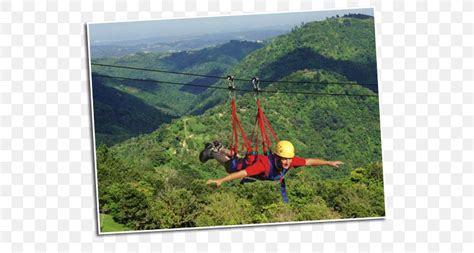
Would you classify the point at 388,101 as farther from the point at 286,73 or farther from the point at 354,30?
the point at 354,30

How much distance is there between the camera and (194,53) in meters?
47.7

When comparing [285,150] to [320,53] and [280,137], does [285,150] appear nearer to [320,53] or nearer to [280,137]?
[280,137]

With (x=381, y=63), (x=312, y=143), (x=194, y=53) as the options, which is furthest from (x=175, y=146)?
(x=194, y=53)

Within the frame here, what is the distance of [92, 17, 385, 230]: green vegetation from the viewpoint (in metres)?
12.5

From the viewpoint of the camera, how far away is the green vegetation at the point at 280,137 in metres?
12.5

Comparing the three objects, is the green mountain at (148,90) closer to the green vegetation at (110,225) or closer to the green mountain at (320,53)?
the green mountain at (320,53)

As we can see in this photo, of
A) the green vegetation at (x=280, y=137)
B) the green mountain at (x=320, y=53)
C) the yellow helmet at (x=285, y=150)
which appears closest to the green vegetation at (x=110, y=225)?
the green vegetation at (x=280, y=137)

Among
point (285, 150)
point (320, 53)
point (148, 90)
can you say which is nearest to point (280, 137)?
point (320, 53)

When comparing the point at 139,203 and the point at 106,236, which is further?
the point at 139,203

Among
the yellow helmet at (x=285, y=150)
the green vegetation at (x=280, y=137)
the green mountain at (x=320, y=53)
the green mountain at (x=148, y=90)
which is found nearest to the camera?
the yellow helmet at (x=285, y=150)

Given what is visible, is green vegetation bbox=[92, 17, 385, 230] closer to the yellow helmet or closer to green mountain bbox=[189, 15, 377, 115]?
green mountain bbox=[189, 15, 377, 115]

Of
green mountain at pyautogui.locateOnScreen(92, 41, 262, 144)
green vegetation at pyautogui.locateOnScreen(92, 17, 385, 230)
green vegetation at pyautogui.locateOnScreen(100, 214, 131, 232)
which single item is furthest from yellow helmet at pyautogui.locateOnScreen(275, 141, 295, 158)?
green mountain at pyautogui.locateOnScreen(92, 41, 262, 144)

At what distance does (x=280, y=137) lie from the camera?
28.1 meters

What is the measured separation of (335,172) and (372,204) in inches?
528
